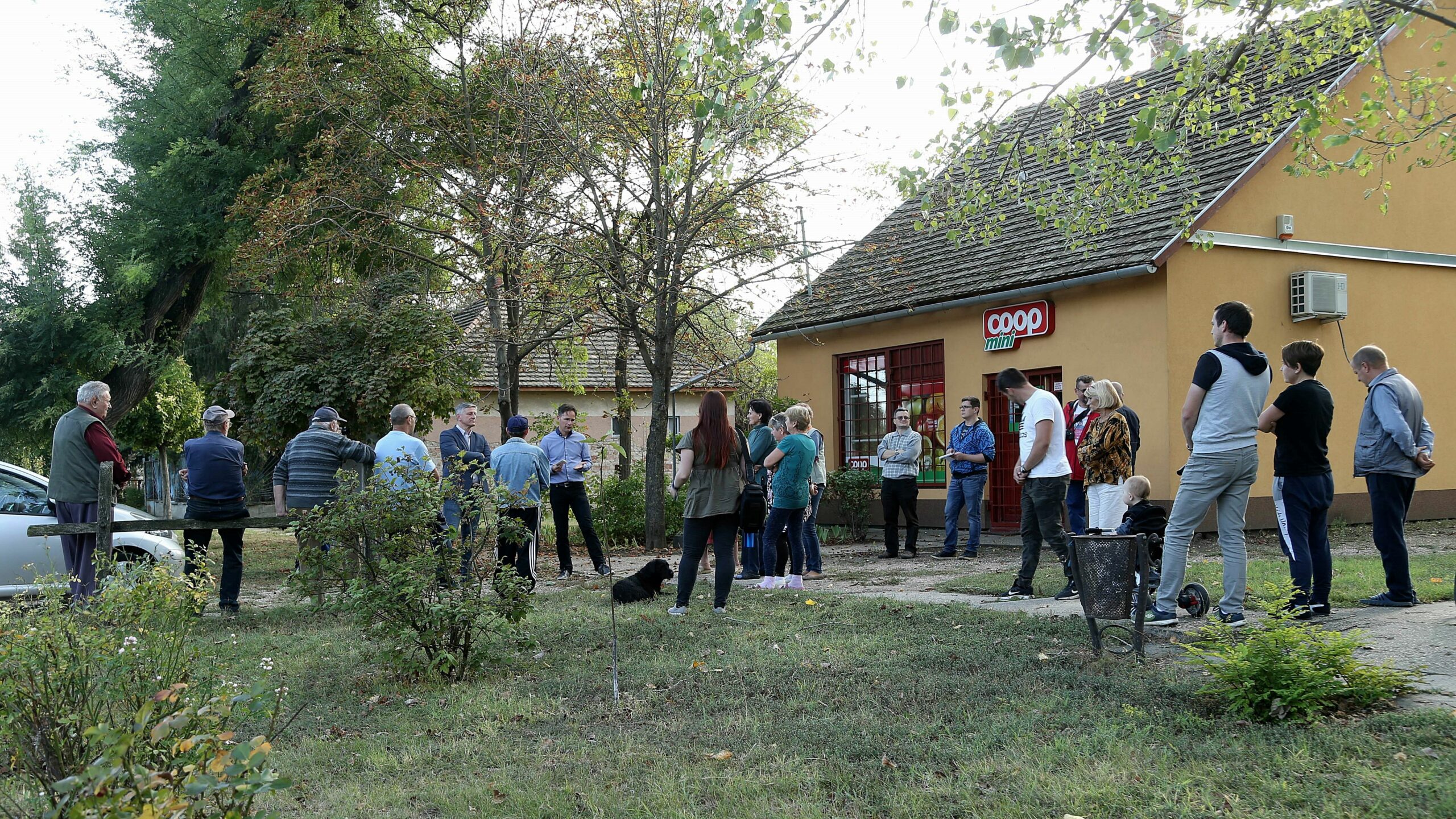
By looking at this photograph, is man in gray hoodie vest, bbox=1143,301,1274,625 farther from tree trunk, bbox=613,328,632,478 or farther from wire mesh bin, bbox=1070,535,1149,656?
tree trunk, bbox=613,328,632,478

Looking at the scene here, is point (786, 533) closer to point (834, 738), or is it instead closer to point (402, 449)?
point (402, 449)

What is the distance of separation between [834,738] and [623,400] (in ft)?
43.1

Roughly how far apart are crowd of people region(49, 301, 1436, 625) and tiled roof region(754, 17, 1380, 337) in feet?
8.74

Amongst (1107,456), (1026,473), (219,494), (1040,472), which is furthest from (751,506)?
(219,494)

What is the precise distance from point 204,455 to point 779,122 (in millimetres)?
8601

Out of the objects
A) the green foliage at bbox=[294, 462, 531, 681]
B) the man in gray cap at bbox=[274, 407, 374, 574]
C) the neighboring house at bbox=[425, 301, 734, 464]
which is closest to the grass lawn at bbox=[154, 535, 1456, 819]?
the green foliage at bbox=[294, 462, 531, 681]

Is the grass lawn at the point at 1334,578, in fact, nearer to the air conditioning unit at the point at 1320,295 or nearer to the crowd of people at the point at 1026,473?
the crowd of people at the point at 1026,473

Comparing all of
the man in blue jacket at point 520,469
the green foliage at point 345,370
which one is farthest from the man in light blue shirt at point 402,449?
the green foliage at point 345,370

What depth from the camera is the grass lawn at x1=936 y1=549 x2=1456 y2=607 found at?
7.98m

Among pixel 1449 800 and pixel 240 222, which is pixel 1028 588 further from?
pixel 240 222

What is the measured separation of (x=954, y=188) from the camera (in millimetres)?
9211

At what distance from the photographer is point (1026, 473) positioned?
8641 mm

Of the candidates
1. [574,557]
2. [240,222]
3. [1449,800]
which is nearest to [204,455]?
[574,557]

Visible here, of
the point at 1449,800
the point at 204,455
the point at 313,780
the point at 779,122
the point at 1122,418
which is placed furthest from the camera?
the point at 779,122
